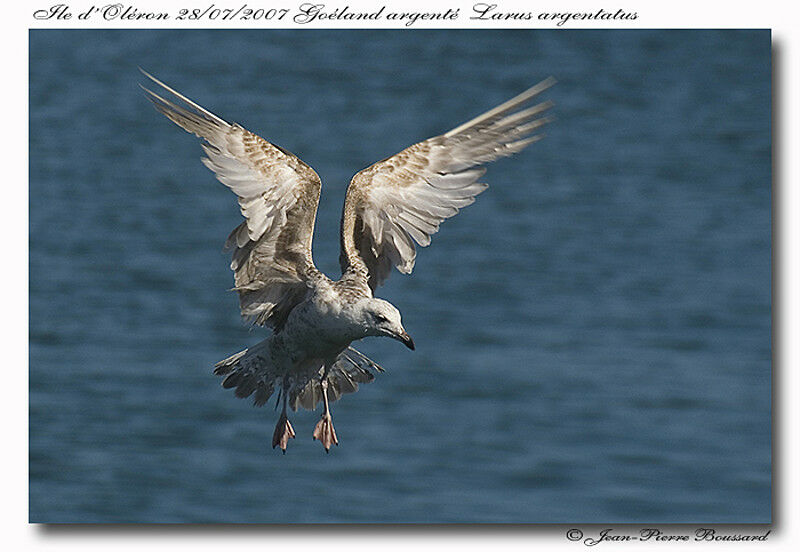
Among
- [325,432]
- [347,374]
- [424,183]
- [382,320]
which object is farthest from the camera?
[347,374]

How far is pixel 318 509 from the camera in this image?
27.8 ft

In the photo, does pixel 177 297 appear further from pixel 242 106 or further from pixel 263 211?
pixel 263 211

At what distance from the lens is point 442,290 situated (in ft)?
34.3

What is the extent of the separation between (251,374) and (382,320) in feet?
2.70

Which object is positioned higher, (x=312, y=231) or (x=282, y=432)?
(x=312, y=231)

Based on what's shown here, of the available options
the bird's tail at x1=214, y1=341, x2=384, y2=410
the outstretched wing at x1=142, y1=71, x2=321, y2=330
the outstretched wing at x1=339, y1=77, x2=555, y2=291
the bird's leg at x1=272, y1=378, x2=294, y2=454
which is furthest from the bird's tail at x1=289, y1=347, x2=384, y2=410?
the outstretched wing at x1=142, y1=71, x2=321, y2=330

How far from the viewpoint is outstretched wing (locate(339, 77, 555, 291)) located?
550cm

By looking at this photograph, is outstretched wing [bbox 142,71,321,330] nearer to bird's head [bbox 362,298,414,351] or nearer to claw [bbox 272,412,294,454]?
bird's head [bbox 362,298,414,351]

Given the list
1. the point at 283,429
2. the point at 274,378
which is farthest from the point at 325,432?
the point at 274,378

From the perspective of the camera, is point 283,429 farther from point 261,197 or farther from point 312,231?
point 261,197

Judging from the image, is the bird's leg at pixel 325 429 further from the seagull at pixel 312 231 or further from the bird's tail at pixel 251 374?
the bird's tail at pixel 251 374

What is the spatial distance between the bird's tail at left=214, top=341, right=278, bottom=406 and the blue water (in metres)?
2.53

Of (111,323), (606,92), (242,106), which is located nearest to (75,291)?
(111,323)
